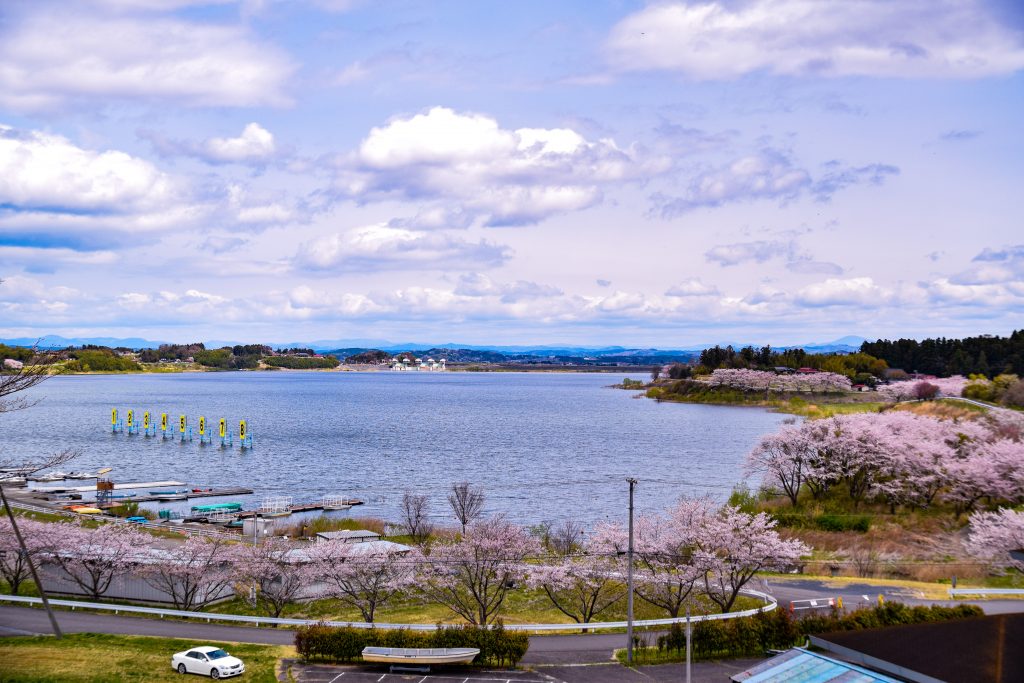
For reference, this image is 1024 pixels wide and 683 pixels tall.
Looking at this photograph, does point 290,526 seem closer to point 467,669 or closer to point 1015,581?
point 467,669

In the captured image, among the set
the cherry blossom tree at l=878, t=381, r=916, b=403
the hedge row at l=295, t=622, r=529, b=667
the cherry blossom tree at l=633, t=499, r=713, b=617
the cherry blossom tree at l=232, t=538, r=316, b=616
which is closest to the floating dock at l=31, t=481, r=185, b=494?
the cherry blossom tree at l=232, t=538, r=316, b=616

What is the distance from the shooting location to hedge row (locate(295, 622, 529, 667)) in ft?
94.8

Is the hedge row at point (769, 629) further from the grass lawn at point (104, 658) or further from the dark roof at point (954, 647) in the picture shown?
the grass lawn at point (104, 658)

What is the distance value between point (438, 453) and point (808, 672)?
7762 cm

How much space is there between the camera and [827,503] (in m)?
62.4

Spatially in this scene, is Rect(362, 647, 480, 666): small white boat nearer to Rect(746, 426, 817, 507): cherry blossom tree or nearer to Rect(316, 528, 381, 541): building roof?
Rect(316, 528, 381, 541): building roof

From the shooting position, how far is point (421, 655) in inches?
1113

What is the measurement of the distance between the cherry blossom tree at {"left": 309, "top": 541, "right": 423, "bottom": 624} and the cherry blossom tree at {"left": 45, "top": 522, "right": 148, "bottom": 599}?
9.03 meters

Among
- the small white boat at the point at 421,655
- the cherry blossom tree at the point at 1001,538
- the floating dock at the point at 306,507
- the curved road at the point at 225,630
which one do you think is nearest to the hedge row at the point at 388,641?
the small white boat at the point at 421,655

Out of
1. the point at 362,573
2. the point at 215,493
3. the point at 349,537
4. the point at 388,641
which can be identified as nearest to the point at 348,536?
the point at 349,537

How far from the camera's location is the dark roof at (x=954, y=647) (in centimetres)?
1911

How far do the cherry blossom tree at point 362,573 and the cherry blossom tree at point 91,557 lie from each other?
29.6 ft

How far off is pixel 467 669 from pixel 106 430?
116m

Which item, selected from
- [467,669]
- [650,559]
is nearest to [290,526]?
[650,559]
